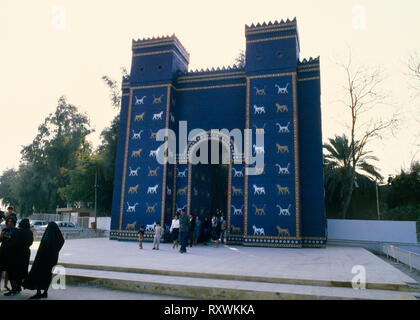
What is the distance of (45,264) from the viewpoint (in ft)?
17.7

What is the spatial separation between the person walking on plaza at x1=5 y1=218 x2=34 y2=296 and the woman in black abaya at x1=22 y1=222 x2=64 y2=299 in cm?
34

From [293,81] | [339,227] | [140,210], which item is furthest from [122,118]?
[339,227]

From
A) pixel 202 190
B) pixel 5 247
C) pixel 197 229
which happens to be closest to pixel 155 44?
pixel 202 190

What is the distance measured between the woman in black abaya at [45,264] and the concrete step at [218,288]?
1.27 meters

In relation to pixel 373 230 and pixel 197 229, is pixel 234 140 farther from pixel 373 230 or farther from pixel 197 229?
pixel 373 230

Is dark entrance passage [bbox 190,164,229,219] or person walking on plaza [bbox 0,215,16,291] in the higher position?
dark entrance passage [bbox 190,164,229,219]

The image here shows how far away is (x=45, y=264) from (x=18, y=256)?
681 mm

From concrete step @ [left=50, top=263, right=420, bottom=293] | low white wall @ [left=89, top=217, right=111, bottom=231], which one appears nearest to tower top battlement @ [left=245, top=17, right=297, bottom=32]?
concrete step @ [left=50, top=263, right=420, bottom=293]

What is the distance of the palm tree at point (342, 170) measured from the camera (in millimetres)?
21859

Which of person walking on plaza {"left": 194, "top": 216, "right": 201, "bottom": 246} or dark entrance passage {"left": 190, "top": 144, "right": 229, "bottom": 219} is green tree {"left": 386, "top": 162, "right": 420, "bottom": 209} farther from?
person walking on plaza {"left": 194, "top": 216, "right": 201, "bottom": 246}

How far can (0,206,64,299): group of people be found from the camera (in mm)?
5297

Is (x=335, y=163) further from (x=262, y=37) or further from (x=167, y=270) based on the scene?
(x=167, y=270)
